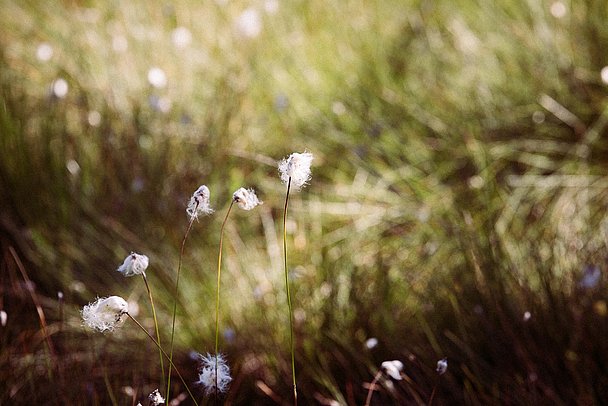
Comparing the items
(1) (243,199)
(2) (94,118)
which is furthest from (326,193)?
(1) (243,199)

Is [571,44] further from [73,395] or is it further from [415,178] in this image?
[73,395]

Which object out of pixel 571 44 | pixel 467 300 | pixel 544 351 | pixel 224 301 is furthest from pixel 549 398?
pixel 571 44

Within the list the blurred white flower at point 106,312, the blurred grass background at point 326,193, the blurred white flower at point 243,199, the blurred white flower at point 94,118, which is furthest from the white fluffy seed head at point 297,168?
the blurred white flower at point 94,118

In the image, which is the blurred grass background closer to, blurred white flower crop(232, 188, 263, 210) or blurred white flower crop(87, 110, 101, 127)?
blurred white flower crop(87, 110, 101, 127)

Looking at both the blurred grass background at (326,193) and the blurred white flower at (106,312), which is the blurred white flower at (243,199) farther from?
the blurred grass background at (326,193)

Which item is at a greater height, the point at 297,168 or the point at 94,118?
the point at 94,118

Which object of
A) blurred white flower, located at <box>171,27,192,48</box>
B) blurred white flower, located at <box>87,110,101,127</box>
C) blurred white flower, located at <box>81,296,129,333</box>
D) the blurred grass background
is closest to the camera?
blurred white flower, located at <box>81,296,129,333</box>

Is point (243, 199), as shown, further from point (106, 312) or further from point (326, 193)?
point (326, 193)

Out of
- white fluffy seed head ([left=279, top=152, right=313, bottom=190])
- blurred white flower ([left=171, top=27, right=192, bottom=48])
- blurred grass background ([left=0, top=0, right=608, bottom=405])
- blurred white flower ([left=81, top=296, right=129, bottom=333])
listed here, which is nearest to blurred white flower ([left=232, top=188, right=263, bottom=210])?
white fluffy seed head ([left=279, top=152, right=313, bottom=190])
